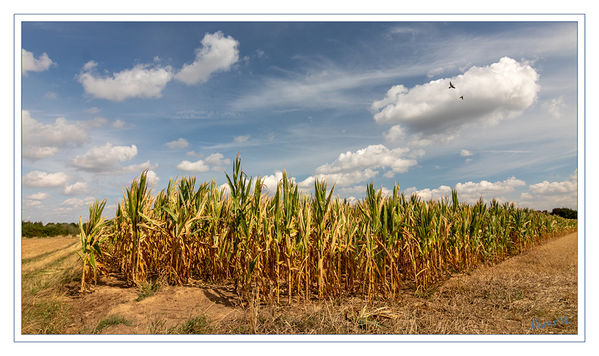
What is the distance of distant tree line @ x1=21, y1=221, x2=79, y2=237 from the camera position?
57.5 ft

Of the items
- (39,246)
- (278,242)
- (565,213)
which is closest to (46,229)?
(39,246)

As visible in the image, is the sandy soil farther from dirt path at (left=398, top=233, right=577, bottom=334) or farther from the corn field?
dirt path at (left=398, top=233, right=577, bottom=334)

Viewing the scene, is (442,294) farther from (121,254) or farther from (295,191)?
(121,254)

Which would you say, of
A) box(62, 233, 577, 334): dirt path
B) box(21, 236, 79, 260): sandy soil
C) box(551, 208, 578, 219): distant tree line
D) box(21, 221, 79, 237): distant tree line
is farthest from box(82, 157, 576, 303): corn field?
box(551, 208, 578, 219): distant tree line

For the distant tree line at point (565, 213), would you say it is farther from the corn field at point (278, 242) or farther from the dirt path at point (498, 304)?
the corn field at point (278, 242)

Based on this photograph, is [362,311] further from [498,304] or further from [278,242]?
[498,304]

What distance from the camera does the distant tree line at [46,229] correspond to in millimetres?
17531

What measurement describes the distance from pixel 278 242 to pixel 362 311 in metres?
1.48

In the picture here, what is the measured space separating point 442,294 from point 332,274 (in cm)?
212

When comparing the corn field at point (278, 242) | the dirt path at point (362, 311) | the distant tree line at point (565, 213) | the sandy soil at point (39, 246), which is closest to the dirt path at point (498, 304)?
the dirt path at point (362, 311)

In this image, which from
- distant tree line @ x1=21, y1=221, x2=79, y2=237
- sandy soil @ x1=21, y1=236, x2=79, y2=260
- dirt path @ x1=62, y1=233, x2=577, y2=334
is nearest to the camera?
dirt path @ x1=62, y1=233, x2=577, y2=334

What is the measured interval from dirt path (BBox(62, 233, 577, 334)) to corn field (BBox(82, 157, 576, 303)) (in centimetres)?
32

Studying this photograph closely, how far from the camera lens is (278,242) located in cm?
462

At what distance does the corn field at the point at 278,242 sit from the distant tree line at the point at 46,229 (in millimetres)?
14526
